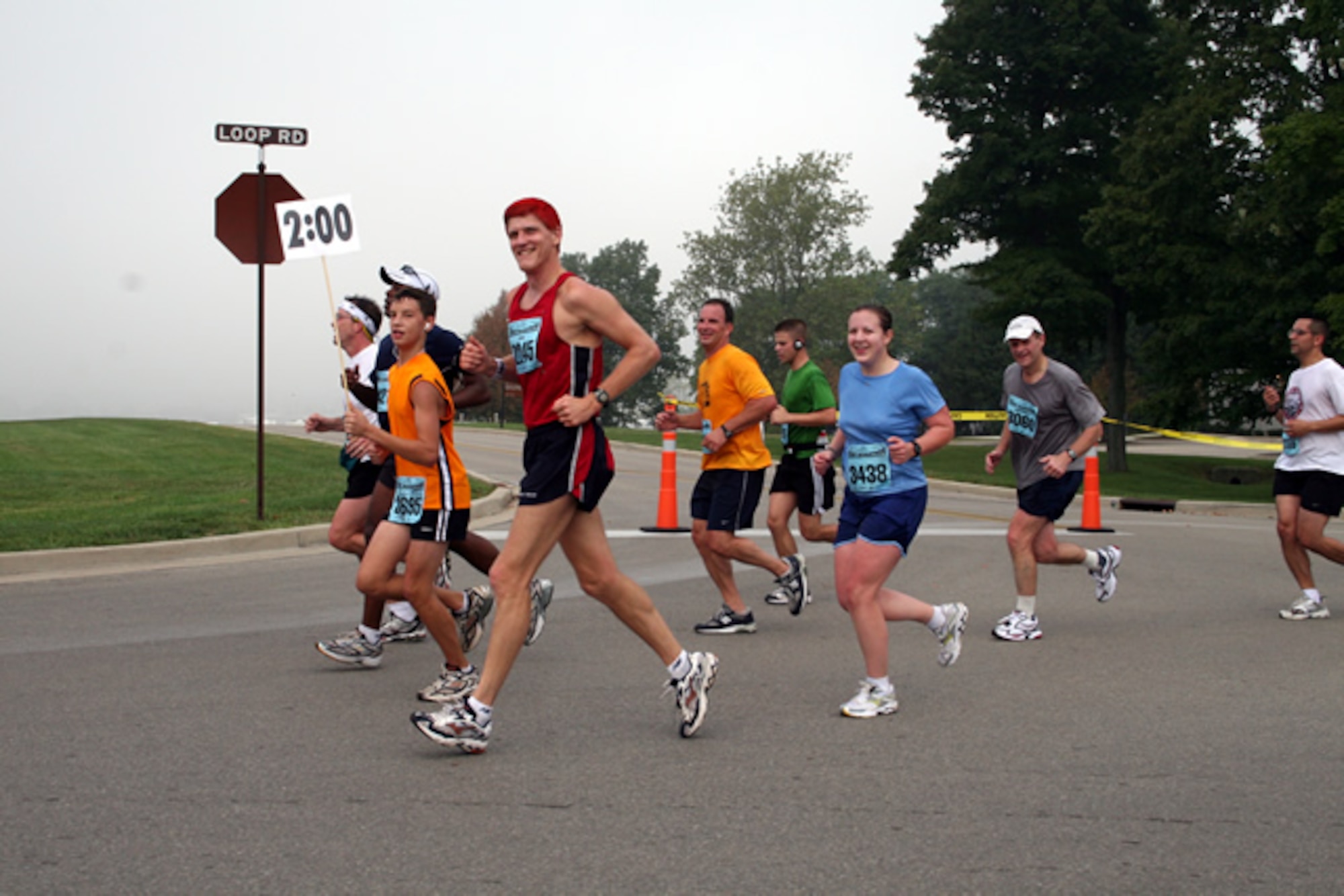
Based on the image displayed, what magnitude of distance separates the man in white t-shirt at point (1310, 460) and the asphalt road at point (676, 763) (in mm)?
441

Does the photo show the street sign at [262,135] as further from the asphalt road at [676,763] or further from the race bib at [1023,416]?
the race bib at [1023,416]

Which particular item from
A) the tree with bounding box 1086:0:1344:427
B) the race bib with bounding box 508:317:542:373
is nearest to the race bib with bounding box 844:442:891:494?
the race bib with bounding box 508:317:542:373

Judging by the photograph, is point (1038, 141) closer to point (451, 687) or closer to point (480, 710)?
point (451, 687)

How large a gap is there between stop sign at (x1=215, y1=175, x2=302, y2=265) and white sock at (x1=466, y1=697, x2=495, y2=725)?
9584 millimetres

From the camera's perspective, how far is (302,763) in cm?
493

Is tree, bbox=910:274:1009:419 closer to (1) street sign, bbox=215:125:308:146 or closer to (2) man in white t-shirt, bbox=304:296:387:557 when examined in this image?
(1) street sign, bbox=215:125:308:146

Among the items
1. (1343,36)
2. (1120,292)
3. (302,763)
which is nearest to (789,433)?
(302,763)

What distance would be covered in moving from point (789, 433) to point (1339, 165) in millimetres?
19504

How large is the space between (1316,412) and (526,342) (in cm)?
593

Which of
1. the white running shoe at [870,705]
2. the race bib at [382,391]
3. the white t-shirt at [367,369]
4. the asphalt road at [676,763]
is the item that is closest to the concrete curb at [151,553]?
the asphalt road at [676,763]

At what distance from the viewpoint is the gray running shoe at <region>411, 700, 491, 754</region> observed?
493cm

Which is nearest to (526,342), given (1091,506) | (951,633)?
(951,633)

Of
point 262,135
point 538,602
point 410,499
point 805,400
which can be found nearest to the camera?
point 410,499

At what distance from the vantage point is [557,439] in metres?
5.23
